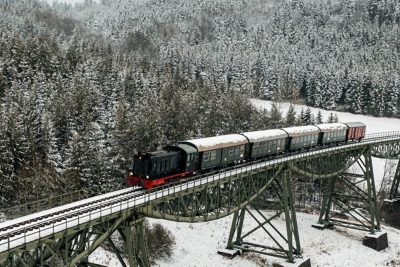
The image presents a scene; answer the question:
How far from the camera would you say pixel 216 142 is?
116ft

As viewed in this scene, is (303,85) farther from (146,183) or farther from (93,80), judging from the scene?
(146,183)

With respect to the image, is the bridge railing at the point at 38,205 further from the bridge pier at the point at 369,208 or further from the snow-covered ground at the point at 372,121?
the snow-covered ground at the point at 372,121

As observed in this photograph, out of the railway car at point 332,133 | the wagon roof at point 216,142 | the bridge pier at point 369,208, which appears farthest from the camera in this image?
the railway car at point 332,133

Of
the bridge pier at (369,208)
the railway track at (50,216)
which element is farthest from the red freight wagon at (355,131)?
the railway track at (50,216)

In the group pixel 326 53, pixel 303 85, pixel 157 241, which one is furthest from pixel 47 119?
pixel 326 53

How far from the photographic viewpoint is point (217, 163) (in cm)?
3566

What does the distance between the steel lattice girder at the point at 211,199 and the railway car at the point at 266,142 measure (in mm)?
2967

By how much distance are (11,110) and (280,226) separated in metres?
34.1

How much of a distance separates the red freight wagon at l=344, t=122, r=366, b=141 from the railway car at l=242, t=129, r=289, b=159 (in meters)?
14.4

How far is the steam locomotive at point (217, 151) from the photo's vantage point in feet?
96.8

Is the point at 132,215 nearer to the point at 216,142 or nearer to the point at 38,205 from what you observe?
the point at 38,205

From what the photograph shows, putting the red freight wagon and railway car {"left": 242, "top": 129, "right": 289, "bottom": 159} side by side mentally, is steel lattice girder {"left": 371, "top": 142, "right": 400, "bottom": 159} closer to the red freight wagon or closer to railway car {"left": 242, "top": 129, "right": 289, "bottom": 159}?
the red freight wagon

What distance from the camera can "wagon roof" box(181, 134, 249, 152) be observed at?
3381cm

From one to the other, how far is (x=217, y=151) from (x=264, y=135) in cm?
788
